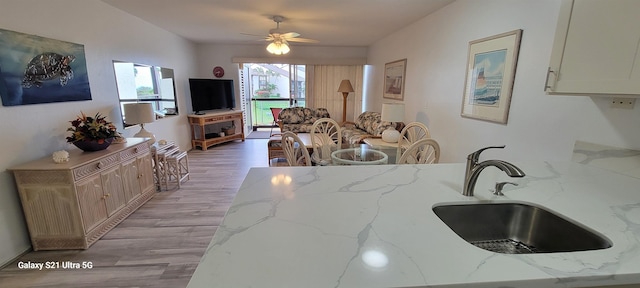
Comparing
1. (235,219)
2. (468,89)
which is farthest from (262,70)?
(235,219)

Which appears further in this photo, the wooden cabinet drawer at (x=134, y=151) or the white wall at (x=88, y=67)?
the wooden cabinet drawer at (x=134, y=151)

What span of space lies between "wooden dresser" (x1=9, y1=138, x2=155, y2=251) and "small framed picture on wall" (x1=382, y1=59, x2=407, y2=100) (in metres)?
4.05

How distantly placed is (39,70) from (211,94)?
368cm

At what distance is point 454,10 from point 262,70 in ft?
19.3

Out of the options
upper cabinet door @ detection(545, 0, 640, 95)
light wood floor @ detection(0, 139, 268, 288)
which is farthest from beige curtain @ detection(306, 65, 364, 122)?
upper cabinet door @ detection(545, 0, 640, 95)

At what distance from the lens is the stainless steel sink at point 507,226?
1.10 metres

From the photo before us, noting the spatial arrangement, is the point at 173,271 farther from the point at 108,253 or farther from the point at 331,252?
the point at 331,252

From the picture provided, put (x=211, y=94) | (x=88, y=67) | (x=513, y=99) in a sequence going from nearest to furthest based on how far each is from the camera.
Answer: (x=513, y=99) < (x=88, y=67) < (x=211, y=94)

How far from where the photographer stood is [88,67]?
9.47ft

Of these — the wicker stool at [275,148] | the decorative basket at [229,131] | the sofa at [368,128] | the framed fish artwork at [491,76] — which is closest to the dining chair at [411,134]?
the framed fish artwork at [491,76]

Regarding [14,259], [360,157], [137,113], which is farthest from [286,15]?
[14,259]

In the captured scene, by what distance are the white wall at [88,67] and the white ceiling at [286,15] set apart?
0.30m

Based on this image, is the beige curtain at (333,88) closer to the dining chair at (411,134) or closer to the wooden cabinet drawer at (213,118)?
the wooden cabinet drawer at (213,118)

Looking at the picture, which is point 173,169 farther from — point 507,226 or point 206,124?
point 507,226
